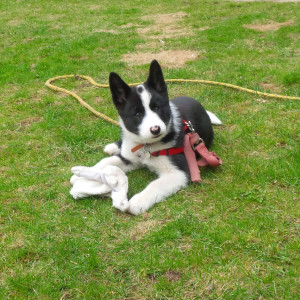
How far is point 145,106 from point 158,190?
793 mm

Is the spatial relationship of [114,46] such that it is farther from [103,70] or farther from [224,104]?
[224,104]

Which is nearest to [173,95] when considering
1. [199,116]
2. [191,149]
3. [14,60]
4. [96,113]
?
[96,113]

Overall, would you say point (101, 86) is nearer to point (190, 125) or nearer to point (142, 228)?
point (190, 125)

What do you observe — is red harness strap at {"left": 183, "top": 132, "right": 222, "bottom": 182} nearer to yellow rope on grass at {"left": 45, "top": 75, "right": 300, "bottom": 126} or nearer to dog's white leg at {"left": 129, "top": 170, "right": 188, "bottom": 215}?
dog's white leg at {"left": 129, "top": 170, "right": 188, "bottom": 215}

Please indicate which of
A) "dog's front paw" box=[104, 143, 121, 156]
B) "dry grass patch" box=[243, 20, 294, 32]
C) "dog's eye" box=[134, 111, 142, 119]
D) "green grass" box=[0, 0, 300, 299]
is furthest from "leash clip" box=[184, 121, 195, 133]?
"dry grass patch" box=[243, 20, 294, 32]

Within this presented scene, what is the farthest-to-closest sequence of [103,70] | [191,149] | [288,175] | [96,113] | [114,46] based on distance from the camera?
[114,46]
[103,70]
[96,113]
[191,149]
[288,175]

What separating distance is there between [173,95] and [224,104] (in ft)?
2.91

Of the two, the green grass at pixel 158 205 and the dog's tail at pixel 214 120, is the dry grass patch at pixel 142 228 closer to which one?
the green grass at pixel 158 205

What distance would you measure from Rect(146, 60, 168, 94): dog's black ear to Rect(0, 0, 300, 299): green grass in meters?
0.91

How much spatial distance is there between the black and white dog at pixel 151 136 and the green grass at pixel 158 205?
128 millimetres

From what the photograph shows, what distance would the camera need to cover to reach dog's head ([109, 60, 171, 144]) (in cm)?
364

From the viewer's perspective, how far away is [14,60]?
8.63 metres

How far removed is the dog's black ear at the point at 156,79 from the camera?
382 centimetres

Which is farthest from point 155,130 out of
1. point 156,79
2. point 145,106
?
point 156,79
